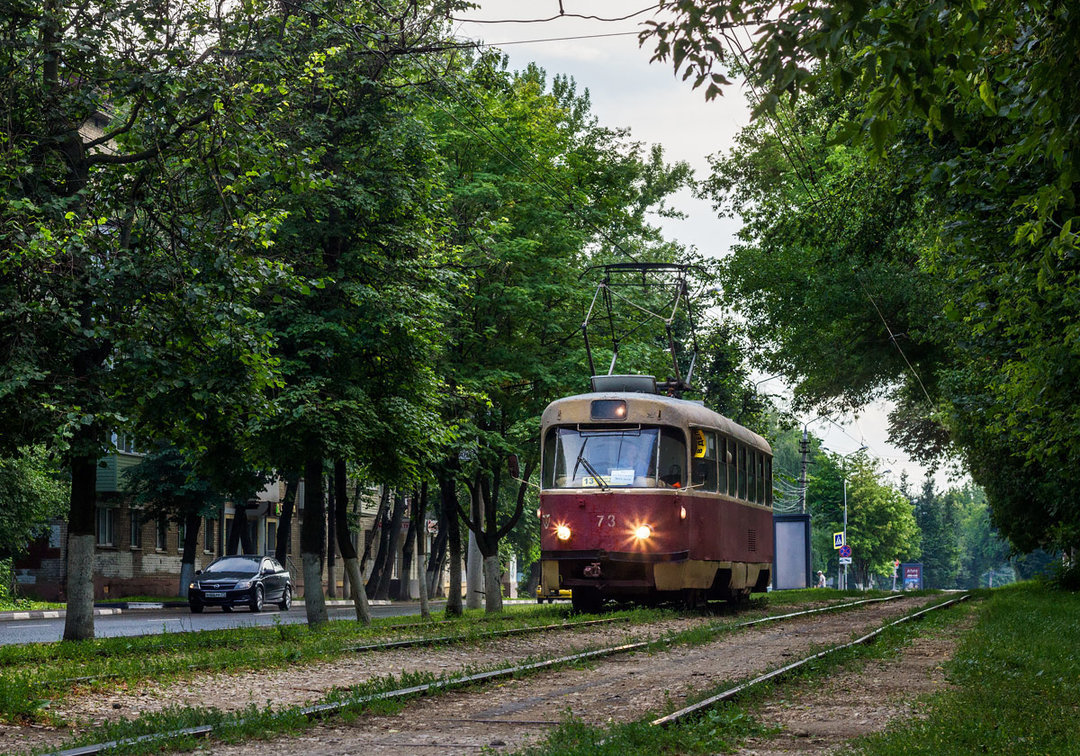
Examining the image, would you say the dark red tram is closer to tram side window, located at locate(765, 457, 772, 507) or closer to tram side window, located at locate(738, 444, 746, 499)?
tram side window, located at locate(738, 444, 746, 499)

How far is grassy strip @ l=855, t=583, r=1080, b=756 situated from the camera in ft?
24.9

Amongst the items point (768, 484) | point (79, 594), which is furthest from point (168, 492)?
point (79, 594)

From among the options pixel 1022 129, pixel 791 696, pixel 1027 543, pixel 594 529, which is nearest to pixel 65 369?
pixel 594 529

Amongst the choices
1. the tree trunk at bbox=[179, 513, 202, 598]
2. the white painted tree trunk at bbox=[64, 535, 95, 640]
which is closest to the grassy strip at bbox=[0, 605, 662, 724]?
the white painted tree trunk at bbox=[64, 535, 95, 640]

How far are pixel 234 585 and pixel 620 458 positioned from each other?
18984mm

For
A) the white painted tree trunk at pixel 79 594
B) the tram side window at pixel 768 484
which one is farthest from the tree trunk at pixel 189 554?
the white painted tree trunk at pixel 79 594

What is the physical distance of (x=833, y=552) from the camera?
12375 centimetres

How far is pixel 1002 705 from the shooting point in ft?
30.6

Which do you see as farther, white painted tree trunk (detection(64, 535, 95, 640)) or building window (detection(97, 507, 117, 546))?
building window (detection(97, 507, 117, 546))

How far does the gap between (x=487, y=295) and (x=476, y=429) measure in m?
3.89

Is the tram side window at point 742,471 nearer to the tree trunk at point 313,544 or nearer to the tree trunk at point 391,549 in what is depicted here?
the tree trunk at point 313,544

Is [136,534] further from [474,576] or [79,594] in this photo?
[79,594]

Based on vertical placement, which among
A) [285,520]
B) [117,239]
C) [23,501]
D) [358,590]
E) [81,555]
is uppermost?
[117,239]

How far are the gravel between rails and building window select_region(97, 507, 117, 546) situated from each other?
36.8 meters
